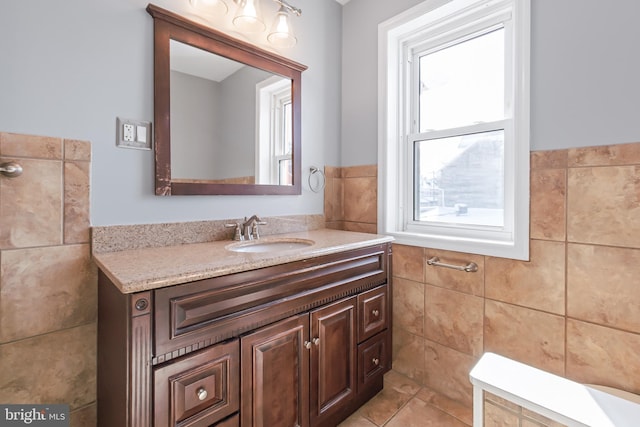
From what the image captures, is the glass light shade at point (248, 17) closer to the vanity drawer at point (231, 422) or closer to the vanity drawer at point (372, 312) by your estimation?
the vanity drawer at point (372, 312)

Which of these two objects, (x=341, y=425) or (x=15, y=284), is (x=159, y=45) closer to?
(x=15, y=284)

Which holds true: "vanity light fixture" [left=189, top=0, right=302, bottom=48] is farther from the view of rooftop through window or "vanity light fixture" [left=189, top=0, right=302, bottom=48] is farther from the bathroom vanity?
the bathroom vanity

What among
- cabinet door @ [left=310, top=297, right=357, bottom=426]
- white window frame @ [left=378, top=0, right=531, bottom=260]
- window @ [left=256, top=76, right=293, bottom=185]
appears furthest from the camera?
window @ [left=256, top=76, right=293, bottom=185]

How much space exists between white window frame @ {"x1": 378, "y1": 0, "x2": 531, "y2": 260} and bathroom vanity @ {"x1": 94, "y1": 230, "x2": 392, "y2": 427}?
495mm

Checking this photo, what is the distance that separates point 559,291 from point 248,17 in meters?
2.01

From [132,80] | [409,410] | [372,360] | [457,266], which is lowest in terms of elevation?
[409,410]

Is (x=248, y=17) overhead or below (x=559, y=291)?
overhead

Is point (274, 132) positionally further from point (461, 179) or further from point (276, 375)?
point (276, 375)

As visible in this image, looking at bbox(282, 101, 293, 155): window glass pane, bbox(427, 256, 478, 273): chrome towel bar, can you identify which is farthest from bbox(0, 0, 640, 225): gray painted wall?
bbox(427, 256, 478, 273): chrome towel bar

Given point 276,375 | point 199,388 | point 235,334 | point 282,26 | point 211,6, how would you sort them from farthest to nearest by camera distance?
point 282,26 → point 211,6 → point 276,375 → point 235,334 → point 199,388

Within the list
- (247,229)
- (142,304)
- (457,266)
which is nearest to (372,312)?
(457,266)

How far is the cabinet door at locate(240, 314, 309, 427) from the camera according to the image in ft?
3.56

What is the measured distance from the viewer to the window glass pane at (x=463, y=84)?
1.67 m

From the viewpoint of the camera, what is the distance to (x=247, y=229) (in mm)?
1644
